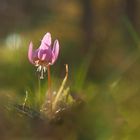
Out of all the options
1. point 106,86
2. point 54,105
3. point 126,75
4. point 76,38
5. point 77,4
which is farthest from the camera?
point 77,4

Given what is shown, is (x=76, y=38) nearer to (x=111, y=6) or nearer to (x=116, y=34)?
(x=111, y=6)

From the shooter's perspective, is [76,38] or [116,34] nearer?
[116,34]

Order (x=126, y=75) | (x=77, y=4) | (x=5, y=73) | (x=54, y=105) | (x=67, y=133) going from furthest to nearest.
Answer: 1. (x=77, y=4)
2. (x=5, y=73)
3. (x=126, y=75)
4. (x=54, y=105)
5. (x=67, y=133)

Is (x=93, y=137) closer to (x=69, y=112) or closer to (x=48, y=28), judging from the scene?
(x=69, y=112)

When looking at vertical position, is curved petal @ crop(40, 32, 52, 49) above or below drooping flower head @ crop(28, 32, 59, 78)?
above

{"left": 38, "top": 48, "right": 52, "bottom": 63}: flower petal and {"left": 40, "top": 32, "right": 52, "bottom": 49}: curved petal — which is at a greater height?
{"left": 40, "top": 32, "right": 52, "bottom": 49}: curved petal

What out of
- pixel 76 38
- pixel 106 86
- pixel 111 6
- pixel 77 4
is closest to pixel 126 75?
pixel 106 86

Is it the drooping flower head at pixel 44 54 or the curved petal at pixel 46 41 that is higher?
the curved petal at pixel 46 41

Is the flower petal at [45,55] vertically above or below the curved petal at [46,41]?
below

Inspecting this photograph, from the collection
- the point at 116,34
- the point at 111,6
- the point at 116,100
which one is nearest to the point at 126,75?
the point at 116,100
